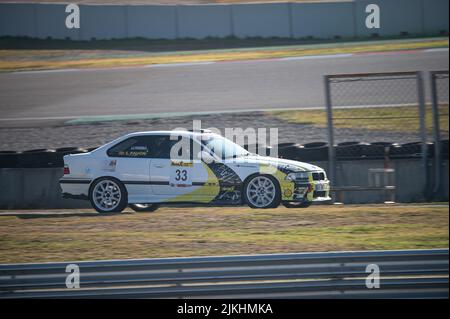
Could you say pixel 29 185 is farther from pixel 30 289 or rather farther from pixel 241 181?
pixel 30 289

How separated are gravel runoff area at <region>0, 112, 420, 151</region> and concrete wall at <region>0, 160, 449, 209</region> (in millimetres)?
2834

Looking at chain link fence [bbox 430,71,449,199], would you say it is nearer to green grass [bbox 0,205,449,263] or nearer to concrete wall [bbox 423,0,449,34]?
green grass [bbox 0,205,449,263]

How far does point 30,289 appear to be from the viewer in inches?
337

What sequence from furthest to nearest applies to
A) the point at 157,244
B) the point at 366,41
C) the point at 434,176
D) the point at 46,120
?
the point at 366,41
the point at 46,120
the point at 434,176
the point at 157,244

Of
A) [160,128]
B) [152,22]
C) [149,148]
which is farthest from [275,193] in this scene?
[152,22]

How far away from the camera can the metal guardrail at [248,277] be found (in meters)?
8.14

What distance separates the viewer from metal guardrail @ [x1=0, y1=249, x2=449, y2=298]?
814cm

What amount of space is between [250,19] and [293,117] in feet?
33.7

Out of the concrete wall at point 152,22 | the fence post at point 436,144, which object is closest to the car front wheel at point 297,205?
the fence post at point 436,144

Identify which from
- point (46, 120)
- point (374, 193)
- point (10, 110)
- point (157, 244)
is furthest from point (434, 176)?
point (10, 110)

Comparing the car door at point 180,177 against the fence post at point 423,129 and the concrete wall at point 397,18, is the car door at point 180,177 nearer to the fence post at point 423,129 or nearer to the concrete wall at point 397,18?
the fence post at point 423,129

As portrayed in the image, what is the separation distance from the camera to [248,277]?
328 inches

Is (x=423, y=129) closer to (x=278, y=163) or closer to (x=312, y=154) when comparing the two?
(x=312, y=154)

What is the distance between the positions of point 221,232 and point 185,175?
5.96ft
